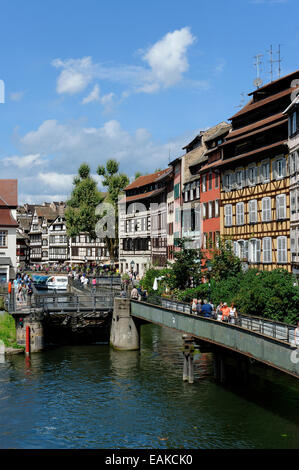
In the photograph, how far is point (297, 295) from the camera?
2992cm

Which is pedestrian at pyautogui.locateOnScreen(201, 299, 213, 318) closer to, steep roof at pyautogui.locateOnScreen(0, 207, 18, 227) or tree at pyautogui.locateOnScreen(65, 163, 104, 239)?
steep roof at pyautogui.locateOnScreen(0, 207, 18, 227)

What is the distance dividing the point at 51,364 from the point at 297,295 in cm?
1516

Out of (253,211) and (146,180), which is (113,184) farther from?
(253,211)

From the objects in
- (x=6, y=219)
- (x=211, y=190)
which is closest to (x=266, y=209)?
(x=211, y=190)

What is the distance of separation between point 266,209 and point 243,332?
18.4 meters

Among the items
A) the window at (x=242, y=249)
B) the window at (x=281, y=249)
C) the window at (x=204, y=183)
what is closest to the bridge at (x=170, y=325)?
the window at (x=281, y=249)

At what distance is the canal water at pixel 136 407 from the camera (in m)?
22.3

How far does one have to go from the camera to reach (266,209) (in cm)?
4162

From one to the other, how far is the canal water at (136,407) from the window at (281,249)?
25.9 feet

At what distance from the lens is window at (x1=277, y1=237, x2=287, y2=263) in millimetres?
39125

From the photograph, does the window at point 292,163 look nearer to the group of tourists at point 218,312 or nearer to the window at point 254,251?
the window at point 254,251

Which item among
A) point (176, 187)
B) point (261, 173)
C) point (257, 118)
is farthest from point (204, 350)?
point (176, 187)

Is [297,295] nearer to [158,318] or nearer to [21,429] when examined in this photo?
[158,318]
